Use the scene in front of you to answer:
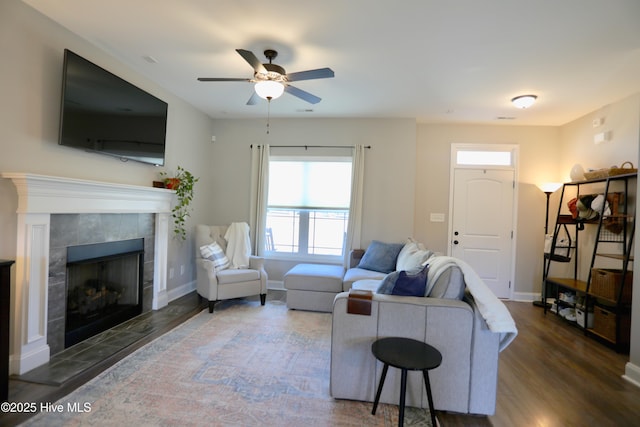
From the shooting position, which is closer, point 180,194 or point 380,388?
point 380,388

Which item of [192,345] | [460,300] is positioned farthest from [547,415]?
[192,345]

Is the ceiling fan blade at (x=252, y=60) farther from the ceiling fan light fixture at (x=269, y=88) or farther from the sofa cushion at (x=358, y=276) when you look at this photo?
the sofa cushion at (x=358, y=276)

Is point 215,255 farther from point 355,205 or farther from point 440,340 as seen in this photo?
point 440,340

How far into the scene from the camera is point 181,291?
4.33 metres

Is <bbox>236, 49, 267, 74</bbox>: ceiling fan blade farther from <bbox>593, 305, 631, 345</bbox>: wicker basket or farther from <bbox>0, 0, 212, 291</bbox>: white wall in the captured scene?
<bbox>593, 305, 631, 345</bbox>: wicker basket

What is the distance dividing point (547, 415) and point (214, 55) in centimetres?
394

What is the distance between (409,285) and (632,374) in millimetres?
2105

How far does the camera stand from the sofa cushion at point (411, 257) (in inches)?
119

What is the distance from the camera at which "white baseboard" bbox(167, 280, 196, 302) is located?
4086mm

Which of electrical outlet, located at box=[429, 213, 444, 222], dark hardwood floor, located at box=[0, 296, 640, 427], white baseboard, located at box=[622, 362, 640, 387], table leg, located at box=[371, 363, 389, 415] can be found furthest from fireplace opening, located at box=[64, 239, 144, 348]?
white baseboard, located at box=[622, 362, 640, 387]

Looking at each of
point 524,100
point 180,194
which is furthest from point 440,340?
point 180,194

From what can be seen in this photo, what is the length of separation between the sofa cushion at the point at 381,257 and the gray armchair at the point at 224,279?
4.69ft

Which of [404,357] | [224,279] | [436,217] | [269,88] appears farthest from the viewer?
[436,217]

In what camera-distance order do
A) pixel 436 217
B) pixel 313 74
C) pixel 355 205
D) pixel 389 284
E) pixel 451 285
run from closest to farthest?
pixel 451 285 → pixel 389 284 → pixel 313 74 → pixel 355 205 → pixel 436 217
